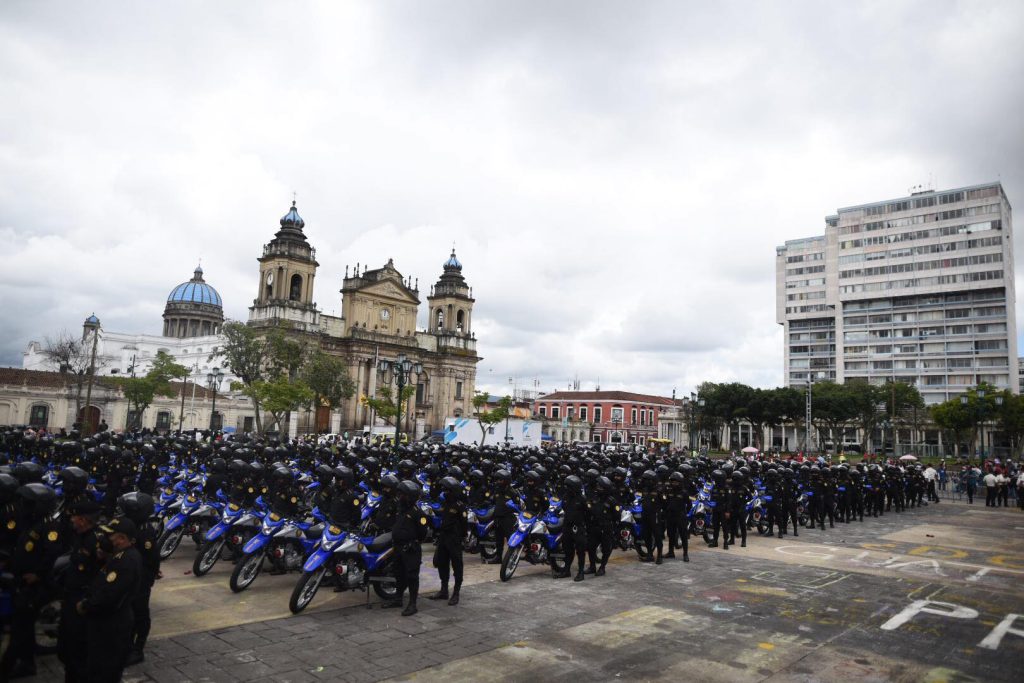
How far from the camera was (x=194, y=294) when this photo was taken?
83875mm

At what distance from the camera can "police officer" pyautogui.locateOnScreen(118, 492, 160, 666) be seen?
5.57 m

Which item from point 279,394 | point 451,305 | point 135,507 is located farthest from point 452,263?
point 135,507

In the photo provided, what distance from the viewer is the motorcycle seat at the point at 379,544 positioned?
818 cm

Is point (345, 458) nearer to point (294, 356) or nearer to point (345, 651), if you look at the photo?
point (345, 651)

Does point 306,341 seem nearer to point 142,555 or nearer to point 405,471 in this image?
point 405,471

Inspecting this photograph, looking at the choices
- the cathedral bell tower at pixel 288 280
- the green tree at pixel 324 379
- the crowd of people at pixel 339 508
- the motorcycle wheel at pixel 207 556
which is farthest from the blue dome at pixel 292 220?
the motorcycle wheel at pixel 207 556

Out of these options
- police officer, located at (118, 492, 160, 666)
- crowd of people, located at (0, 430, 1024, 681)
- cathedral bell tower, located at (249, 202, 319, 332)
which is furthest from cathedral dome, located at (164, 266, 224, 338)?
police officer, located at (118, 492, 160, 666)

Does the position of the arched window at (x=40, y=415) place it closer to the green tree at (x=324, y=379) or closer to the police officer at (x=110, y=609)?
the green tree at (x=324, y=379)

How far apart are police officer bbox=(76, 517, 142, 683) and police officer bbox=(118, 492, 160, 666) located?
68cm

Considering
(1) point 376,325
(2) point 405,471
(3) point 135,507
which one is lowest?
(2) point 405,471

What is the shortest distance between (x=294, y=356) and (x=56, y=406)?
15.2 meters

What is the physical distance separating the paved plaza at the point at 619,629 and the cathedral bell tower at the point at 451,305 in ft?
210

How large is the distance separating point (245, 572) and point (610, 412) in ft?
287

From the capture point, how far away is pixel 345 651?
6.75 meters
